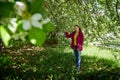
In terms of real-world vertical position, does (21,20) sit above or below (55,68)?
above

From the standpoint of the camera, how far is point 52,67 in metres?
10.7

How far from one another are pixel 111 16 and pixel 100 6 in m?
0.42

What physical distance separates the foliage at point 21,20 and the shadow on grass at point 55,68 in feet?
24.7

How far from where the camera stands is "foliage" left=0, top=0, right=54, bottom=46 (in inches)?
24.1

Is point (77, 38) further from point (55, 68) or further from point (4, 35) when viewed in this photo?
point (4, 35)

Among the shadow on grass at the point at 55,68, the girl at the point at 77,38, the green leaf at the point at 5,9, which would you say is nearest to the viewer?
the green leaf at the point at 5,9

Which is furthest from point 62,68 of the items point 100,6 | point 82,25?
point 100,6

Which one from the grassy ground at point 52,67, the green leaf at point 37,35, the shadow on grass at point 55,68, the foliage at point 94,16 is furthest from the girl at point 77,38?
the green leaf at point 37,35

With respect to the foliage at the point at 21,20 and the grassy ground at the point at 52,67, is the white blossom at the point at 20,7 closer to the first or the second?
the foliage at the point at 21,20

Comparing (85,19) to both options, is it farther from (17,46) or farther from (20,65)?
(17,46)

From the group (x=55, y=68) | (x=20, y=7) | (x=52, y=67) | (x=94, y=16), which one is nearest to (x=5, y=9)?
(x=20, y=7)

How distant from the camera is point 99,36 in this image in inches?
329

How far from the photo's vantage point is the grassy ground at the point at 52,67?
29.3 ft

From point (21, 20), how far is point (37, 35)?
5 cm
